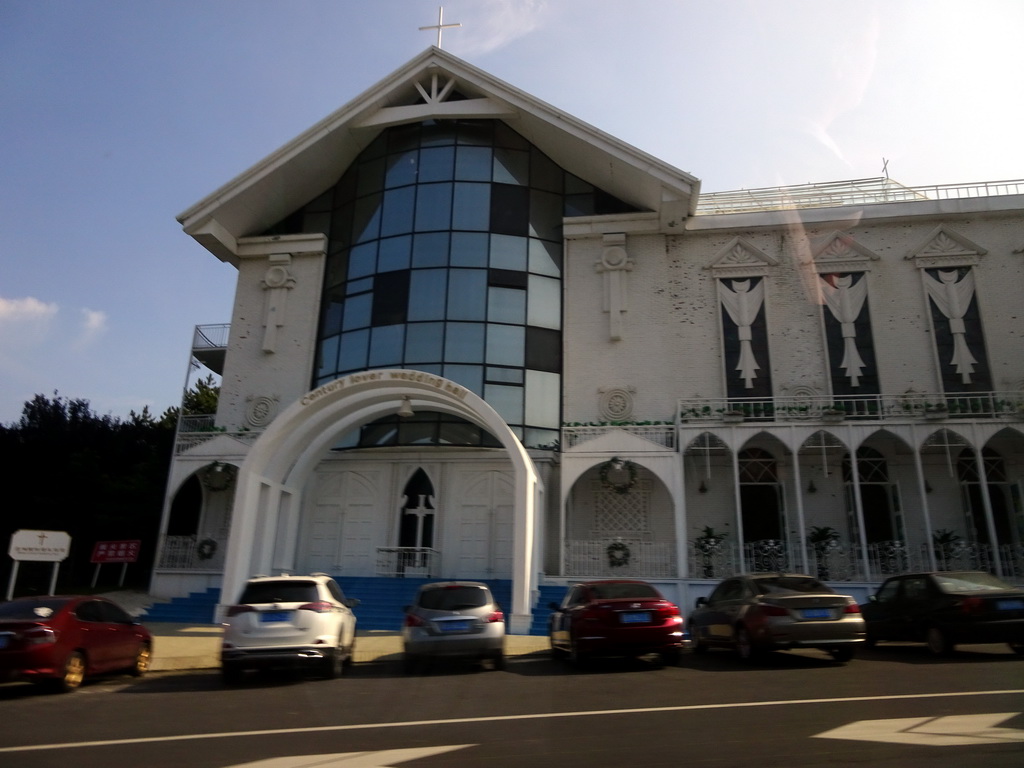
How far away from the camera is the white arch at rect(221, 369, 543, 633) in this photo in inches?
578

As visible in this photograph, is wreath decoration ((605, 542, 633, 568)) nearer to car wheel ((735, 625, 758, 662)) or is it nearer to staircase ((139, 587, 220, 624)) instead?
car wheel ((735, 625, 758, 662))

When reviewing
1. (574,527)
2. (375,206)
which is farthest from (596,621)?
(375,206)

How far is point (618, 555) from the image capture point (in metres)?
17.5

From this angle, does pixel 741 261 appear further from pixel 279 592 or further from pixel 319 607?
pixel 279 592

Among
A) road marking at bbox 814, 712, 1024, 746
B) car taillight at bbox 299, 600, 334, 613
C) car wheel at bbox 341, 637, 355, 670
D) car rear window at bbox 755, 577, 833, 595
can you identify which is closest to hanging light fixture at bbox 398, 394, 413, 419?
car wheel at bbox 341, 637, 355, 670

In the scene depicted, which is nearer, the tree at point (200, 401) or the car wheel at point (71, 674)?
the car wheel at point (71, 674)

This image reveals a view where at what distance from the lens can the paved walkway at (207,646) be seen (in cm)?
1097

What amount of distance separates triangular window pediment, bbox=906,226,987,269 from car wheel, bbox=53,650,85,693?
21242 millimetres

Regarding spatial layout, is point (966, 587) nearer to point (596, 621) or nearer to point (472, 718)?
point (596, 621)

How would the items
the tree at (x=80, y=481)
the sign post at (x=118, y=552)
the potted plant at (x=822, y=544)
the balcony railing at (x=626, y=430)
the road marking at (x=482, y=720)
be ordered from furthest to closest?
the tree at (x=80, y=481) → the sign post at (x=118, y=552) → the balcony railing at (x=626, y=430) → the potted plant at (x=822, y=544) → the road marking at (x=482, y=720)

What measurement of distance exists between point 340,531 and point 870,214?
17.4 m

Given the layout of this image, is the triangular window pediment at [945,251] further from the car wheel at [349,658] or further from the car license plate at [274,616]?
the car license plate at [274,616]

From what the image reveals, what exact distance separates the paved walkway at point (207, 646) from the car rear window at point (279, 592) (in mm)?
1390

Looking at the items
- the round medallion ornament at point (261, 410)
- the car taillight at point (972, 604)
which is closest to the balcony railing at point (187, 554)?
the round medallion ornament at point (261, 410)
